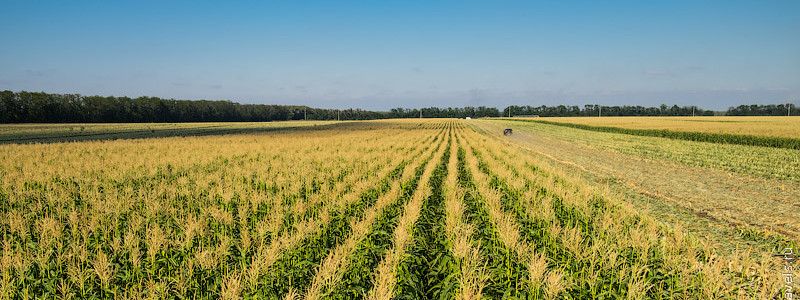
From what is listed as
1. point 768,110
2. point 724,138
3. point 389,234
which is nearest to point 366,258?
point 389,234

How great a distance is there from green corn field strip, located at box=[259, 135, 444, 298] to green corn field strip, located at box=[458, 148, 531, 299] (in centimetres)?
239

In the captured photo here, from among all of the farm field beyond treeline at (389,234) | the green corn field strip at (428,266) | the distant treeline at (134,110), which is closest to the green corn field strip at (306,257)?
the farm field beyond treeline at (389,234)

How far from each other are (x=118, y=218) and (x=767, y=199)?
1661 centimetres

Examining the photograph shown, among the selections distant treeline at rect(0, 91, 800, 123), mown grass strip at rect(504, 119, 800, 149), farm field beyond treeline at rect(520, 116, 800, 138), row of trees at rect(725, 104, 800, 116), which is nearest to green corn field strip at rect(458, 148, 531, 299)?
mown grass strip at rect(504, 119, 800, 149)

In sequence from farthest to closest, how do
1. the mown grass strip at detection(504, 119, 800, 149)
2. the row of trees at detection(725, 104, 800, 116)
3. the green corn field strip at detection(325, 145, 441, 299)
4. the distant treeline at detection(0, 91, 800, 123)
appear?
1. the row of trees at detection(725, 104, 800, 116)
2. the distant treeline at detection(0, 91, 800, 123)
3. the mown grass strip at detection(504, 119, 800, 149)
4. the green corn field strip at detection(325, 145, 441, 299)

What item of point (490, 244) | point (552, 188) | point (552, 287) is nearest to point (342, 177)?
point (552, 188)

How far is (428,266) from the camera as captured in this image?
6160 mm

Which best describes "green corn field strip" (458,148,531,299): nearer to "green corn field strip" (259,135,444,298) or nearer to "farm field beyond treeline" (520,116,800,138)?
"green corn field strip" (259,135,444,298)

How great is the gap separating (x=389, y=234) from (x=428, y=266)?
1509mm

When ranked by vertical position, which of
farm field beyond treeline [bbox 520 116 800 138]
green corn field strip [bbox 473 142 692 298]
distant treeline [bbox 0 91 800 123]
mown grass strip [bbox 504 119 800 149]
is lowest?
green corn field strip [bbox 473 142 692 298]

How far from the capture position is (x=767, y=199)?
1170 centimetres

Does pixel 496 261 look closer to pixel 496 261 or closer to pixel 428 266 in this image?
pixel 496 261

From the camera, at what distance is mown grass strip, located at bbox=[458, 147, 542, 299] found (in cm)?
521

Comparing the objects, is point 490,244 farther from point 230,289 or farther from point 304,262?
point 230,289
